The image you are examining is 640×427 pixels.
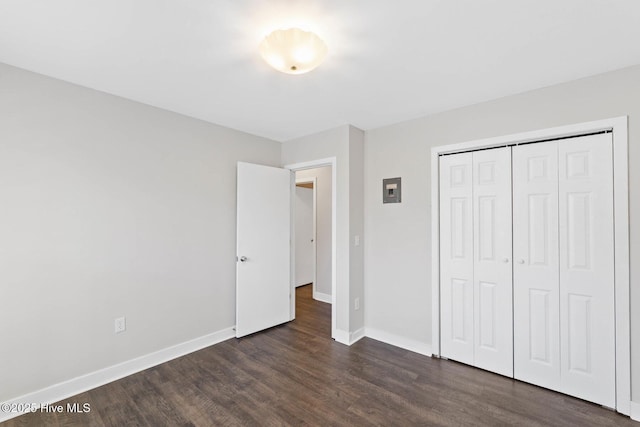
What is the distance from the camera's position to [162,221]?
2688mm

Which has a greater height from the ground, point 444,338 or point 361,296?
point 361,296

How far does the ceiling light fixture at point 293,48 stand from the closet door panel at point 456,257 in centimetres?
174

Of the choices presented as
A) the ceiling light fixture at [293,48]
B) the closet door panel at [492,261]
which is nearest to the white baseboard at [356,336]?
the closet door panel at [492,261]

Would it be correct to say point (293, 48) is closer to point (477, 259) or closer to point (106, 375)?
point (477, 259)

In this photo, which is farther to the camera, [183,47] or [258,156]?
[258,156]

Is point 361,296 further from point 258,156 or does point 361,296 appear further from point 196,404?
point 258,156

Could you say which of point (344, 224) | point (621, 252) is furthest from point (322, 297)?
point (621, 252)

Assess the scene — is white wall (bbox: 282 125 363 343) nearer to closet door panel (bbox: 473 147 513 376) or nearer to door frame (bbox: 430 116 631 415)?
closet door panel (bbox: 473 147 513 376)

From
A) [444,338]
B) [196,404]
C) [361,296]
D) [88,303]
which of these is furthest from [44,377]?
[444,338]

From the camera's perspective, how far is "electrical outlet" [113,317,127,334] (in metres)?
2.39

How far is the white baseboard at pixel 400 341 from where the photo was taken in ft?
9.21

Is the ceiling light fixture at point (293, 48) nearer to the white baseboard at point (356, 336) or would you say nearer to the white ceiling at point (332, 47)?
the white ceiling at point (332, 47)

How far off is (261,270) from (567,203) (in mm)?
2980

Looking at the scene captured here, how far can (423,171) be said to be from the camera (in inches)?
112
